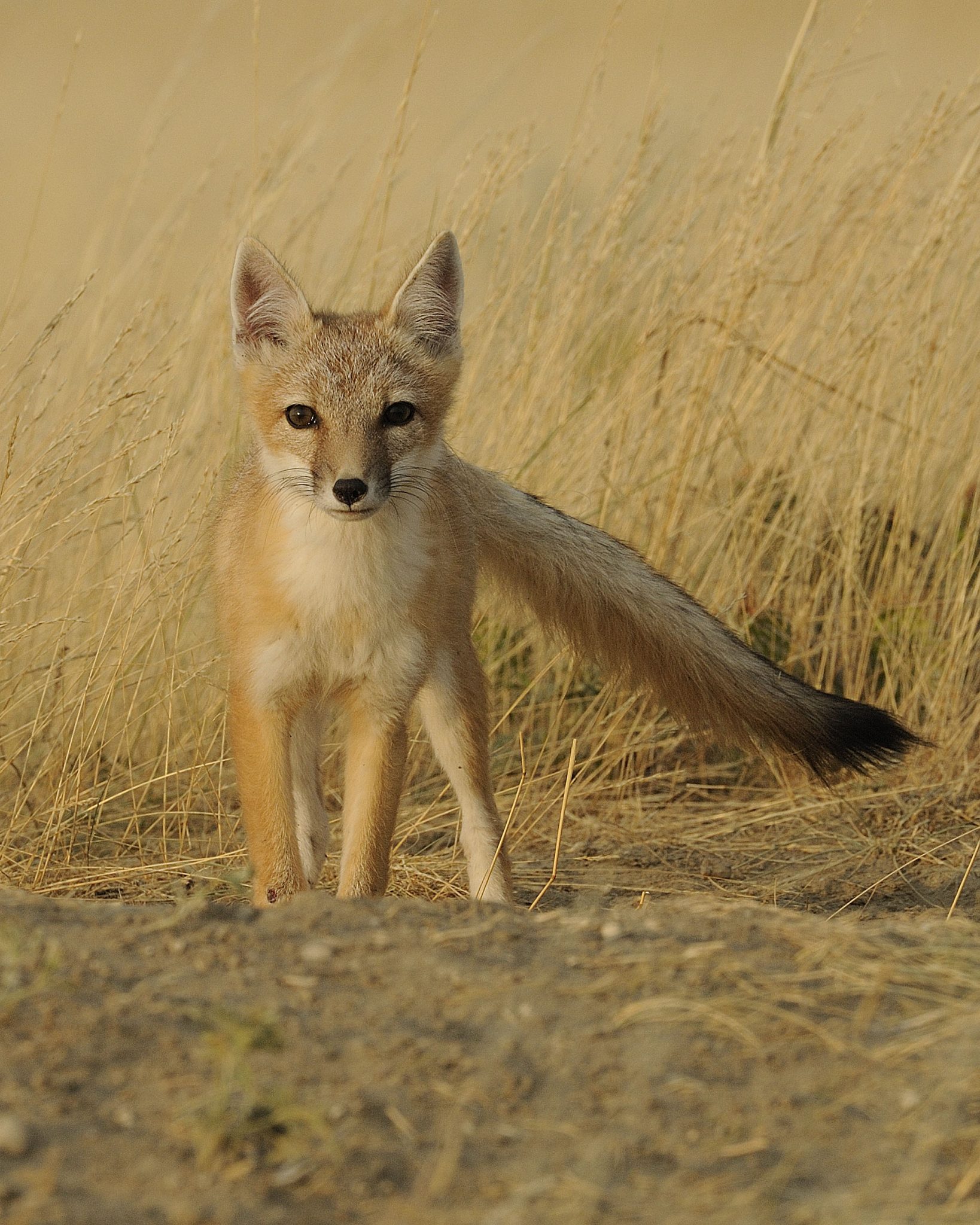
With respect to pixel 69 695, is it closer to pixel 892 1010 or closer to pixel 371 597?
pixel 371 597

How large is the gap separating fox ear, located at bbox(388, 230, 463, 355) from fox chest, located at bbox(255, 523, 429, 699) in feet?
2.10

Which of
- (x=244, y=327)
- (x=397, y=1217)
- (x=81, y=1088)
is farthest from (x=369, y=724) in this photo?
(x=397, y=1217)

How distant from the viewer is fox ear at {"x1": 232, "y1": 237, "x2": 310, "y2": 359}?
372 cm

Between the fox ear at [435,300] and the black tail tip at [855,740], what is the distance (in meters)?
1.40

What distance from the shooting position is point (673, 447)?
5.30 m

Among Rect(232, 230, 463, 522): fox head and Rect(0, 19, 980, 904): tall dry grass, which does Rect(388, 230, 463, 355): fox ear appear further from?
Rect(0, 19, 980, 904): tall dry grass

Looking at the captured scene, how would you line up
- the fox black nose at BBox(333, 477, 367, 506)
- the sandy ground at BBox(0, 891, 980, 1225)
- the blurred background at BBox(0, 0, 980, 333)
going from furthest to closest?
the blurred background at BBox(0, 0, 980, 333) → the fox black nose at BBox(333, 477, 367, 506) → the sandy ground at BBox(0, 891, 980, 1225)

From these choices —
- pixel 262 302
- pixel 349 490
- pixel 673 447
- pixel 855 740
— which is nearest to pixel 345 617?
pixel 349 490

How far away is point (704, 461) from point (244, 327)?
209 cm

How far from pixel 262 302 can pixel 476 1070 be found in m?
2.30

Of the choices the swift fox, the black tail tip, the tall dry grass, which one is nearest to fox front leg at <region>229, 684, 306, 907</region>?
the swift fox

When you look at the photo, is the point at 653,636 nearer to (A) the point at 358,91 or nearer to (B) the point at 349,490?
(B) the point at 349,490

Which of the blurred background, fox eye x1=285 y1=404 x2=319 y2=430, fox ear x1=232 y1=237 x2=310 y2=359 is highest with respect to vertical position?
the blurred background

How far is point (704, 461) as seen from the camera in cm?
532
